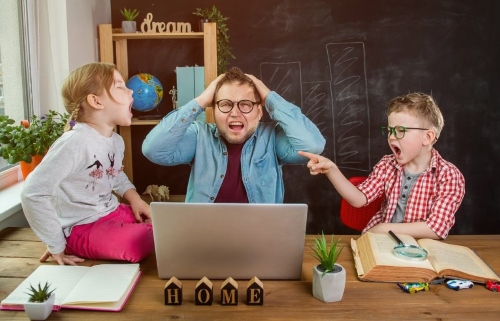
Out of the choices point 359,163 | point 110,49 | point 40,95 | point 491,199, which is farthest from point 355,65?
point 40,95

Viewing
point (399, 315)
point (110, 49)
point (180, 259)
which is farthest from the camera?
point (110, 49)

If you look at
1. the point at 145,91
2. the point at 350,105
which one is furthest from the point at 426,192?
the point at 145,91

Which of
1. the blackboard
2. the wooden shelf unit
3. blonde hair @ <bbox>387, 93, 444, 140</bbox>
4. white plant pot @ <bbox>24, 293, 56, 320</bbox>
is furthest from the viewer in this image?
the blackboard

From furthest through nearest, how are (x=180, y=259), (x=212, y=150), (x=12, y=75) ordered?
(x=12, y=75), (x=212, y=150), (x=180, y=259)

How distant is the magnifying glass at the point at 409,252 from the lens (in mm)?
1470

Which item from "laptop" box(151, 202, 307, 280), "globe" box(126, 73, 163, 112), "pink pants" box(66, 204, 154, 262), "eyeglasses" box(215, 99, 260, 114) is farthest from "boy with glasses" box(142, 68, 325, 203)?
"globe" box(126, 73, 163, 112)

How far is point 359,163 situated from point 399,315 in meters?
2.45

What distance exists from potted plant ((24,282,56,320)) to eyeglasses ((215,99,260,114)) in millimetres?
1039

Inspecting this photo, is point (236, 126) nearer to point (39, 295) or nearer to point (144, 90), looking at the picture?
point (39, 295)

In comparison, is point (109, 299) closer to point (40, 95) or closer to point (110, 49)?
point (40, 95)

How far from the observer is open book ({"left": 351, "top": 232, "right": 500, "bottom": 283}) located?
1414 mm

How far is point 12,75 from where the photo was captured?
8.90 feet

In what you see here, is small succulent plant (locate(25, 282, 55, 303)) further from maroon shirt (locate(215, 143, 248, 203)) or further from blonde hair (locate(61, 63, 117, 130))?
maroon shirt (locate(215, 143, 248, 203))

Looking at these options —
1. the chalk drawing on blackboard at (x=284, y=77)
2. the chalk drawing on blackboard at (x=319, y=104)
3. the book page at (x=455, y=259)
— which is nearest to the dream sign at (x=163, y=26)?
the chalk drawing on blackboard at (x=284, y=77)
